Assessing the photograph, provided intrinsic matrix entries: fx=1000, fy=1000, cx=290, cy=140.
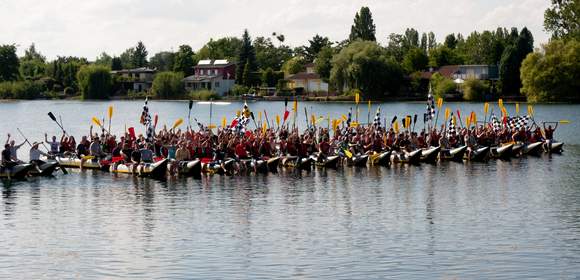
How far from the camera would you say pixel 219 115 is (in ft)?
337

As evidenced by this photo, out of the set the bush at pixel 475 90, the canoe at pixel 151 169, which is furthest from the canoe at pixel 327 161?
the bush at pixel 475 90

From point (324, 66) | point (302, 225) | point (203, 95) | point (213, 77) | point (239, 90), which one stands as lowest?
point (302, 225)

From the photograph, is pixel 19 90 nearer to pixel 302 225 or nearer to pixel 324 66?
pixel 324 66

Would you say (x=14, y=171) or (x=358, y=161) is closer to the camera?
(x=14, y=171)

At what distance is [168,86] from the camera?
143 metres

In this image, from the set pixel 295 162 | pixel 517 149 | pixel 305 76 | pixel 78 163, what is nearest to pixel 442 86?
pixel 305 76

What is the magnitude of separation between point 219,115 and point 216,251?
7762 centimetres

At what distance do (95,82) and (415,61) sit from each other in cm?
4642

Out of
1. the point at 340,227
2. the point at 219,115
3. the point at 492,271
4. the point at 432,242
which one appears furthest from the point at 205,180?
the point at 219,115

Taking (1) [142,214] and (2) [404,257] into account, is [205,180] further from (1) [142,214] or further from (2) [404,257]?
(2) [404,257]

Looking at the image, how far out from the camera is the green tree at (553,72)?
334 ft

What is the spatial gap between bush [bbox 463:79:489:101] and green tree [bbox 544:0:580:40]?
9.79 m

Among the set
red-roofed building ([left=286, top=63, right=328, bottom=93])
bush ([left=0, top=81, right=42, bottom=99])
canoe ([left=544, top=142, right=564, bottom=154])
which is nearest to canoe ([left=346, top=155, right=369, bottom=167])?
canoe ([left=544, top=142, right=564, bottom=154])

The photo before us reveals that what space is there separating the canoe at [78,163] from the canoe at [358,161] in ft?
34.5
